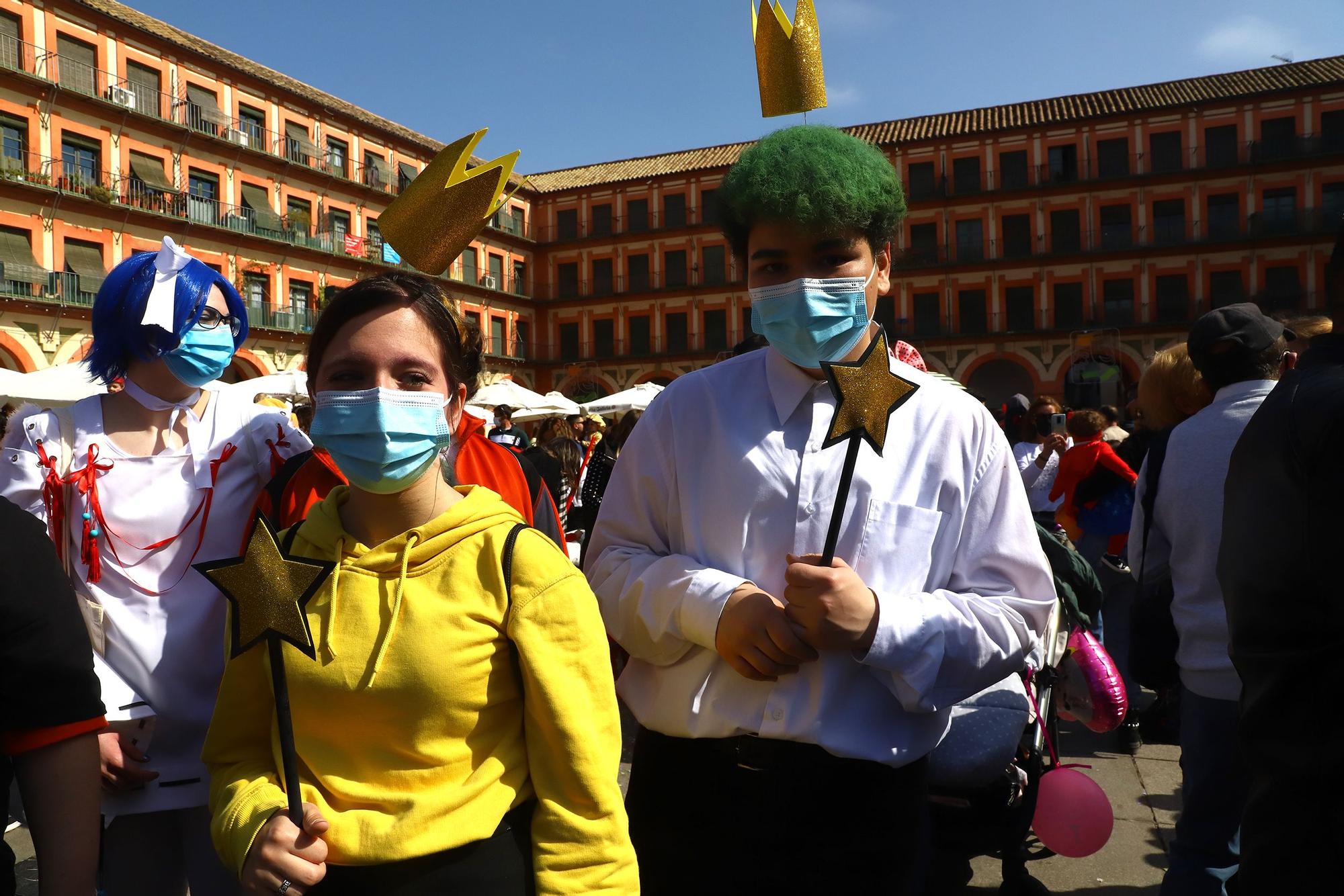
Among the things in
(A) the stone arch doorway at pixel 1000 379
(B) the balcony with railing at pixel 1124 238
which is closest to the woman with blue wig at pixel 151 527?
(B) the balcony with railing at pixel 1124 238

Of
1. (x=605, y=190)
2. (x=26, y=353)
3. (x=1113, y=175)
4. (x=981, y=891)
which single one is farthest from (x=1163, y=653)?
(x=605, y=190)

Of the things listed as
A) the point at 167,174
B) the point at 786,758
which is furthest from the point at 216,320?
the point at 167,174

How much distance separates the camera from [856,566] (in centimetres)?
165

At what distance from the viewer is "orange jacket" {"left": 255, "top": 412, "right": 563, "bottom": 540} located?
7.04 feet

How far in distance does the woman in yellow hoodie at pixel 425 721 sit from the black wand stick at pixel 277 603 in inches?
2.6

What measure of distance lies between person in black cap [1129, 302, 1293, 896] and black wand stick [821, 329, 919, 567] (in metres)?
1.62

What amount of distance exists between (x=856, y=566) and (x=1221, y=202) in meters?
42.2

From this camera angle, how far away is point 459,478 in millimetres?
2266

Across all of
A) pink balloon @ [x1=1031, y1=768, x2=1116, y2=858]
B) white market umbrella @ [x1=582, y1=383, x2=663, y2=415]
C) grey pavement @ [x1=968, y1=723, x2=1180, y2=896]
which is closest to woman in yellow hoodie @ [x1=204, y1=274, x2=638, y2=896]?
grey pavement @ [x1=968, y1=723, x2=1180, y2=896]

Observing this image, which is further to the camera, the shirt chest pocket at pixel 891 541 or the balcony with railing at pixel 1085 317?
the balcony with railing at pixel 1085 317

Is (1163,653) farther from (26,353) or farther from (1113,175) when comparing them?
(1113,175)

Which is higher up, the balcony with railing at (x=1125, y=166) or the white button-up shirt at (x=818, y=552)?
the balcony with railing at (x=1125, y=166)

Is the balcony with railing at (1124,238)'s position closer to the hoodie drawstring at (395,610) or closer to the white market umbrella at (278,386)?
the white market umbrella at (278,386)

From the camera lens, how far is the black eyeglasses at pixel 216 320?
233 cm
